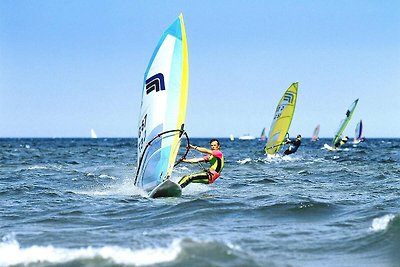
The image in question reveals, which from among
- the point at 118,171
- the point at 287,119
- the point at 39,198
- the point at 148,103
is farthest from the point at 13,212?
the point at 287,119

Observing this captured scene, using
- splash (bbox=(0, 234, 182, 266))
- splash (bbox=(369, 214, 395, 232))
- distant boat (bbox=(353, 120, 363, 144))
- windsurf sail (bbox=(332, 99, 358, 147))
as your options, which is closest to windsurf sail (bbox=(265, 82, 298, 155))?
windsurf sail (bbox=(332, 99, 358, 147))

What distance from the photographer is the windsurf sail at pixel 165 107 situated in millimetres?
12656

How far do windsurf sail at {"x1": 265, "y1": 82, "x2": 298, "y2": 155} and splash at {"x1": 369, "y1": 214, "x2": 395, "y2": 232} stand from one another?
20929 millimetres

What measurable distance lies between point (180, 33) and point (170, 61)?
650 millimetres

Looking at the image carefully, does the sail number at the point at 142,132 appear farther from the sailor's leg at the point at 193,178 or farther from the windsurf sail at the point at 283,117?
the windsurf sail at the point at 283,117

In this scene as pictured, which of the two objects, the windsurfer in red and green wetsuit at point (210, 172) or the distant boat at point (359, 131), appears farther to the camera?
the distant boat at point (359, 131)

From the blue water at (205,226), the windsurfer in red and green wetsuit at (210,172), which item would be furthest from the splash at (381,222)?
the windsurfer in red and green wetsuit at (210,172)

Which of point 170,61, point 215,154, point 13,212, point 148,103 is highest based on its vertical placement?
point 170,61

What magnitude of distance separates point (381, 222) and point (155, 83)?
610 centimetres

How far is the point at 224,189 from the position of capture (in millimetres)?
15109

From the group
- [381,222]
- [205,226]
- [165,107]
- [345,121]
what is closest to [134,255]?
[205,226]

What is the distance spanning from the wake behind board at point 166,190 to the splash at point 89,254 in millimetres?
4938

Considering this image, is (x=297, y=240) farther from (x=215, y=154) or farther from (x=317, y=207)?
(x=215, y=154)

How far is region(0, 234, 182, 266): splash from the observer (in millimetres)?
6715
